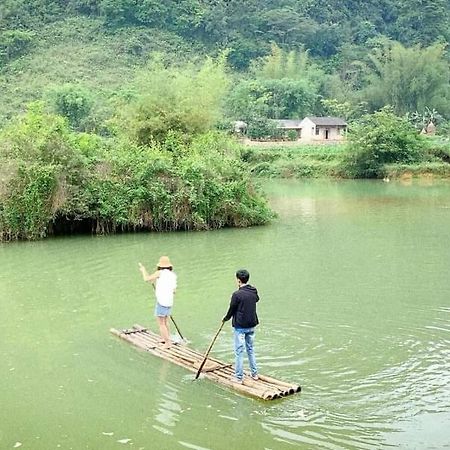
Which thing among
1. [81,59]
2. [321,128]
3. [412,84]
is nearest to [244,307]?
[321,128]

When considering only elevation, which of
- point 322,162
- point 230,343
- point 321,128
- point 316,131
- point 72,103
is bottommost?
point 230,343

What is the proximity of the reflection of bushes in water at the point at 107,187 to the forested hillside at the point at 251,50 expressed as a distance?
33.6m

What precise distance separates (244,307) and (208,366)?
1258 mm

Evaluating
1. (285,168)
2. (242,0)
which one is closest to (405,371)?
(285,168)

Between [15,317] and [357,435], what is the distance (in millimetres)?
7459

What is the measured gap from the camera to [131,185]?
908 inches

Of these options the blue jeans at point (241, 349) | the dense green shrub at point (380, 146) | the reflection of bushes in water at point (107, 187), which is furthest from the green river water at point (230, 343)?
the dense green shrub at point (380, 146)

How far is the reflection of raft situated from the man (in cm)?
19

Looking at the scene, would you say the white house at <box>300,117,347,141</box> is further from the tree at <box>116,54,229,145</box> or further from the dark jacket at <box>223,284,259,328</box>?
the dark jacket at <box>223,284,259,328</box>

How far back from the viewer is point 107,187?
74.7ft

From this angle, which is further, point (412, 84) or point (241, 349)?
point (412, 84)

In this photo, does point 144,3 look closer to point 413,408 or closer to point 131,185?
point 131,185

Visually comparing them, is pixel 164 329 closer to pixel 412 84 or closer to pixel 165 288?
pixel 165 288

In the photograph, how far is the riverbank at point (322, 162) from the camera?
156ft
